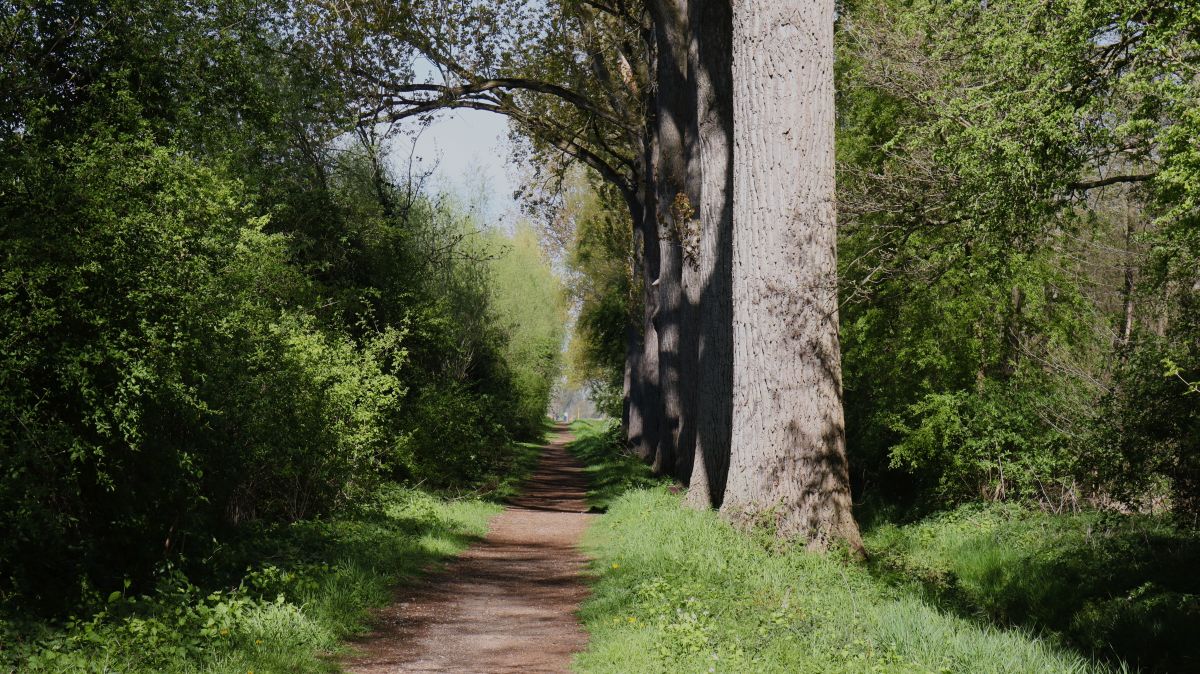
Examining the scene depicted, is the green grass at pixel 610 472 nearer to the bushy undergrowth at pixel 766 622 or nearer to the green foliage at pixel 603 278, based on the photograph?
the green foliage at pixel 603 278

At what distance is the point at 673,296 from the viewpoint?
2045 cm

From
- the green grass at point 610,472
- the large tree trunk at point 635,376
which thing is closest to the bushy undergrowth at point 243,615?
the green grass at point 610,472

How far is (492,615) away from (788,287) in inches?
175

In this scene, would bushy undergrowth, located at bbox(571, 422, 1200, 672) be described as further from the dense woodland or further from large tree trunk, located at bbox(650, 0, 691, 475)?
large tree trunk, located at bbox(650, 0, 691, 475)

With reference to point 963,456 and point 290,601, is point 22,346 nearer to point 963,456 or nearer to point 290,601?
point 290,601

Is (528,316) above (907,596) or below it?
above

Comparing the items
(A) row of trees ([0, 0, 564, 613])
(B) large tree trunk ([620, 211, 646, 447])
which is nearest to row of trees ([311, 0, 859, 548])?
(B) large tree trunk ([620, 211, 646, 447])

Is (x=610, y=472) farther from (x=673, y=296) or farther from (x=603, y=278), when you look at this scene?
(x=603, y=278)

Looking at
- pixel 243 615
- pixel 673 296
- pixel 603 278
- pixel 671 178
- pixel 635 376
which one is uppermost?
pixel 603 278

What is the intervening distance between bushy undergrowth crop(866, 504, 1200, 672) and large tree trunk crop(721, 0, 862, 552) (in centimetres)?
123

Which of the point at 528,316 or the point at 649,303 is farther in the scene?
the point at 528,316

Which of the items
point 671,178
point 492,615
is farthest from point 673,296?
point 492,615

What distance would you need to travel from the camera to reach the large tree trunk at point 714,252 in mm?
13891

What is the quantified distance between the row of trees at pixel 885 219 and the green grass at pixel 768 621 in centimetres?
102
